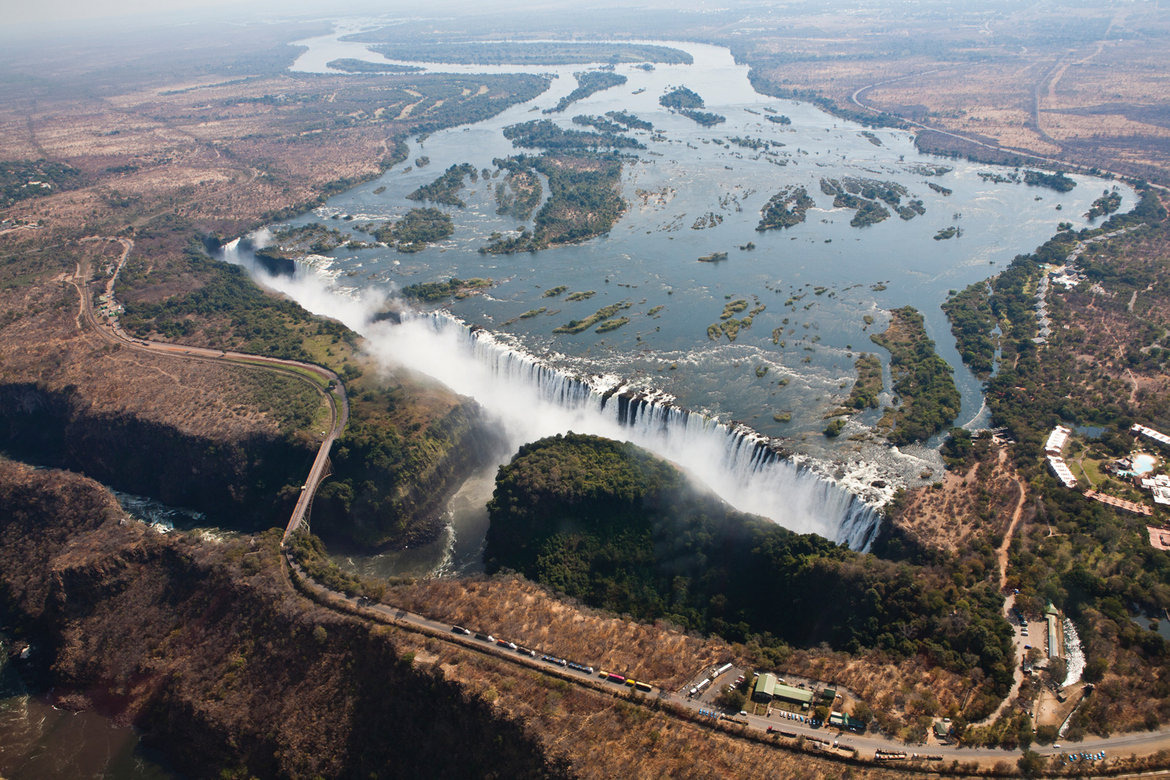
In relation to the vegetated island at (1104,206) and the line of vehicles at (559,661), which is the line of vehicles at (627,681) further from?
the vegetated island at (1104,206)

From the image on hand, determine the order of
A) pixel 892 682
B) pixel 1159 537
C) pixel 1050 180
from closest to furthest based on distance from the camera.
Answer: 1. pixel 892 682
2. pixel 1159 537
3. pixel 1050 180

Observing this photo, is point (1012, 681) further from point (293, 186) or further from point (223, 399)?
point (293, 186)

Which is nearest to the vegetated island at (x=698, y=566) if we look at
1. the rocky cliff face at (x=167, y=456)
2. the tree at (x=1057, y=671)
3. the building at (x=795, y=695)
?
the tree at (x=1057, y=671)

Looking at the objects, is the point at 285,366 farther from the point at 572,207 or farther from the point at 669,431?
the point at 572,207

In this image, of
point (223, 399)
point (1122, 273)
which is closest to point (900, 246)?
point (1122, 273)

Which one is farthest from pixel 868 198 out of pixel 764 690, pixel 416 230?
pixel 764 690

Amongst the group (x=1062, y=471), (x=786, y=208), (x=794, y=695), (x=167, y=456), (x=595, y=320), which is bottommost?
(x=167, y=456)

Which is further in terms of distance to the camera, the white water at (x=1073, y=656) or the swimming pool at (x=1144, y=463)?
the swimming pool at (x=1144, y=463)
